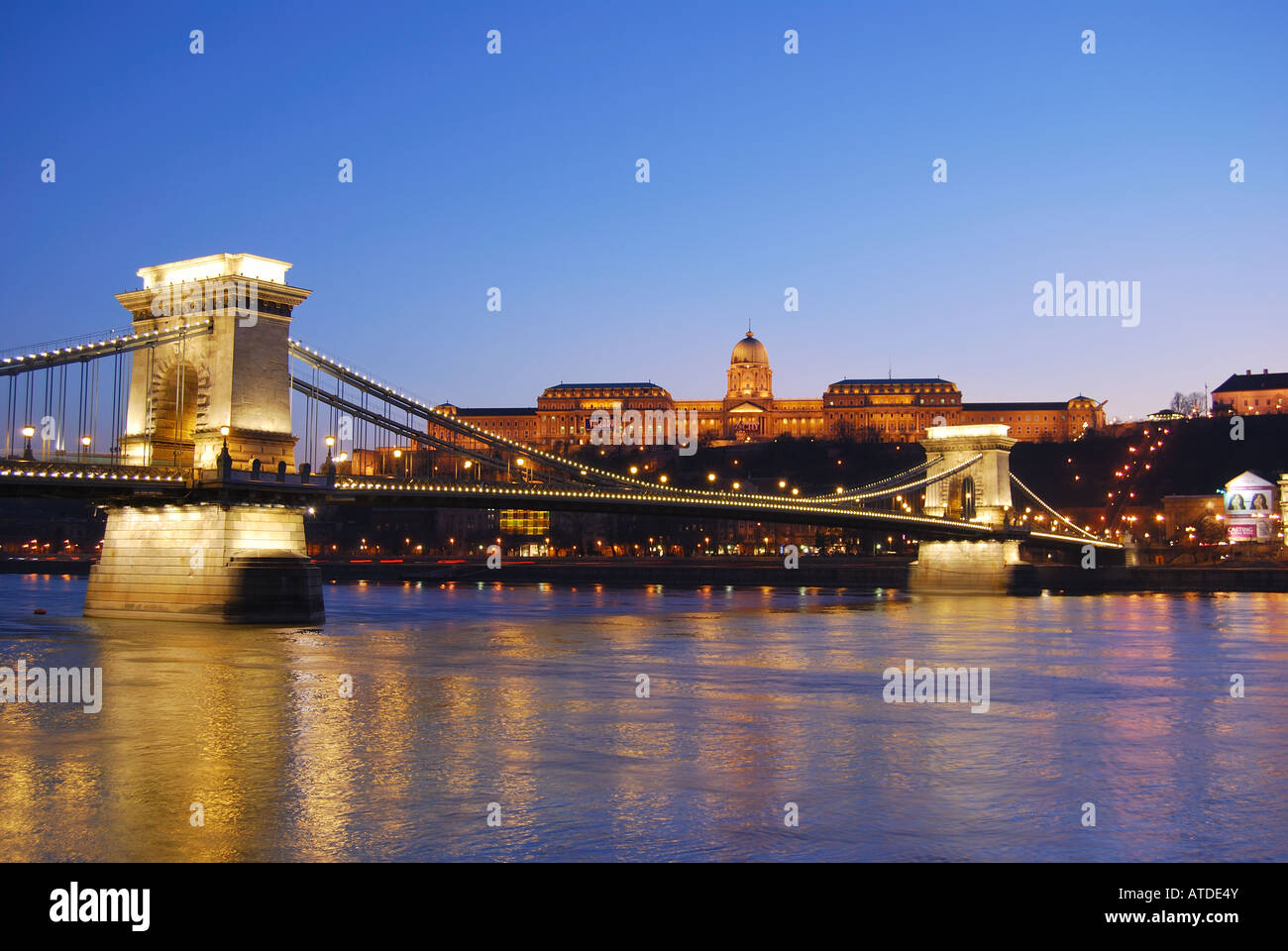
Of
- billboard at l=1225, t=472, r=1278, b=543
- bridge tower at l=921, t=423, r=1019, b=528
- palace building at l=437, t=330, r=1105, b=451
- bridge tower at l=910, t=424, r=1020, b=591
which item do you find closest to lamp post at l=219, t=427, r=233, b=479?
bridge tower at l=910, t=424, r=1020, b=591

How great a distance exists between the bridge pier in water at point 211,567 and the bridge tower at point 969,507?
3871cm

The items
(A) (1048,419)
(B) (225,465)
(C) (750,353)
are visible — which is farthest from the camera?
(C) (750,353)

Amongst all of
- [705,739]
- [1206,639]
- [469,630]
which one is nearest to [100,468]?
[469,630]

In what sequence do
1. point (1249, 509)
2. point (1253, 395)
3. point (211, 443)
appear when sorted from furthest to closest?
point (1253, 395) → point (1249, 509) → point (211, 443)

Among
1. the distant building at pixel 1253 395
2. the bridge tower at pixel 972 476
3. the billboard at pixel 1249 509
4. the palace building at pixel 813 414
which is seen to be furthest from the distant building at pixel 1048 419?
the bridge tower at pixel 972 476

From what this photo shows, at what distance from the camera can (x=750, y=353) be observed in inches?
6949

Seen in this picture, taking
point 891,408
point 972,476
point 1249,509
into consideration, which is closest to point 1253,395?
point 891,408

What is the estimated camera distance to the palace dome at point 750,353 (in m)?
177

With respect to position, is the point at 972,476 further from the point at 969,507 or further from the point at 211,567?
the point at 211,567

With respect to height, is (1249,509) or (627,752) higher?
(1249,509)

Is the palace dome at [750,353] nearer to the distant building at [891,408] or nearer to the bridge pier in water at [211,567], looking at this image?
Answer: the distant building at [891,408]

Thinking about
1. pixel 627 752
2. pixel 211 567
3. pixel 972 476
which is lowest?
pixel 627 752

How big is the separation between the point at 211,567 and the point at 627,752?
19998 mm
